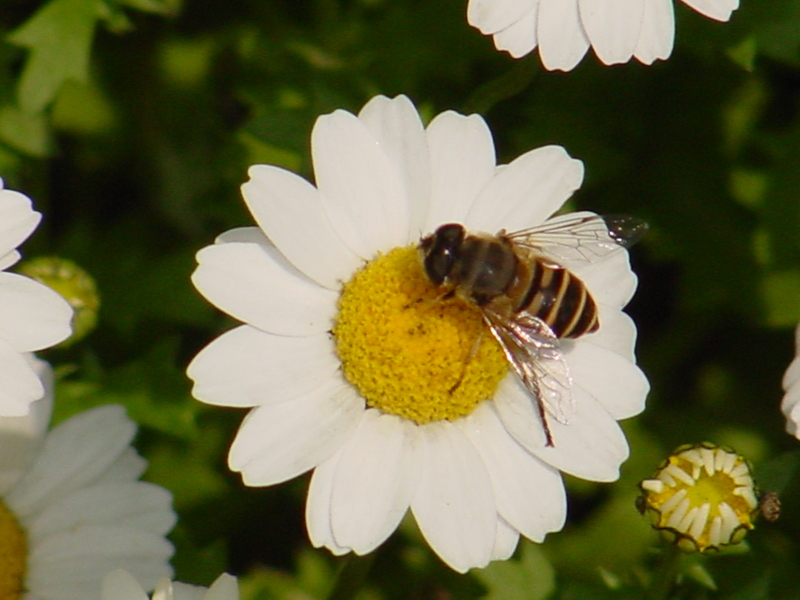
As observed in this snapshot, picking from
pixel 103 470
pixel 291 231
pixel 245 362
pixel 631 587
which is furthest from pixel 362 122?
pixel 631 587

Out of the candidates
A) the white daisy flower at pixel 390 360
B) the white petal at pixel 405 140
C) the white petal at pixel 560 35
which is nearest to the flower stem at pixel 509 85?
the white petal at pixel 560 35

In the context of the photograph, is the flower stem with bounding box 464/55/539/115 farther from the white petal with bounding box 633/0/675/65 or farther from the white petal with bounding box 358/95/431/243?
the white petal with bounding box 358/95/431/243

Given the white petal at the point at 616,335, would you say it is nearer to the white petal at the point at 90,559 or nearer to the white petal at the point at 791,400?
the white petal at the point at 791,400

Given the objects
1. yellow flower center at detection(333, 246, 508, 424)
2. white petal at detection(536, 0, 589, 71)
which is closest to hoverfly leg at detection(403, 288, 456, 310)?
yellow flower center at detection(333, 246, 508, 424)

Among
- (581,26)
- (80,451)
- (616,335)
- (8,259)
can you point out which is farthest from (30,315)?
(581,26)

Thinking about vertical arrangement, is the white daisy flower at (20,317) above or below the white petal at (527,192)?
below
